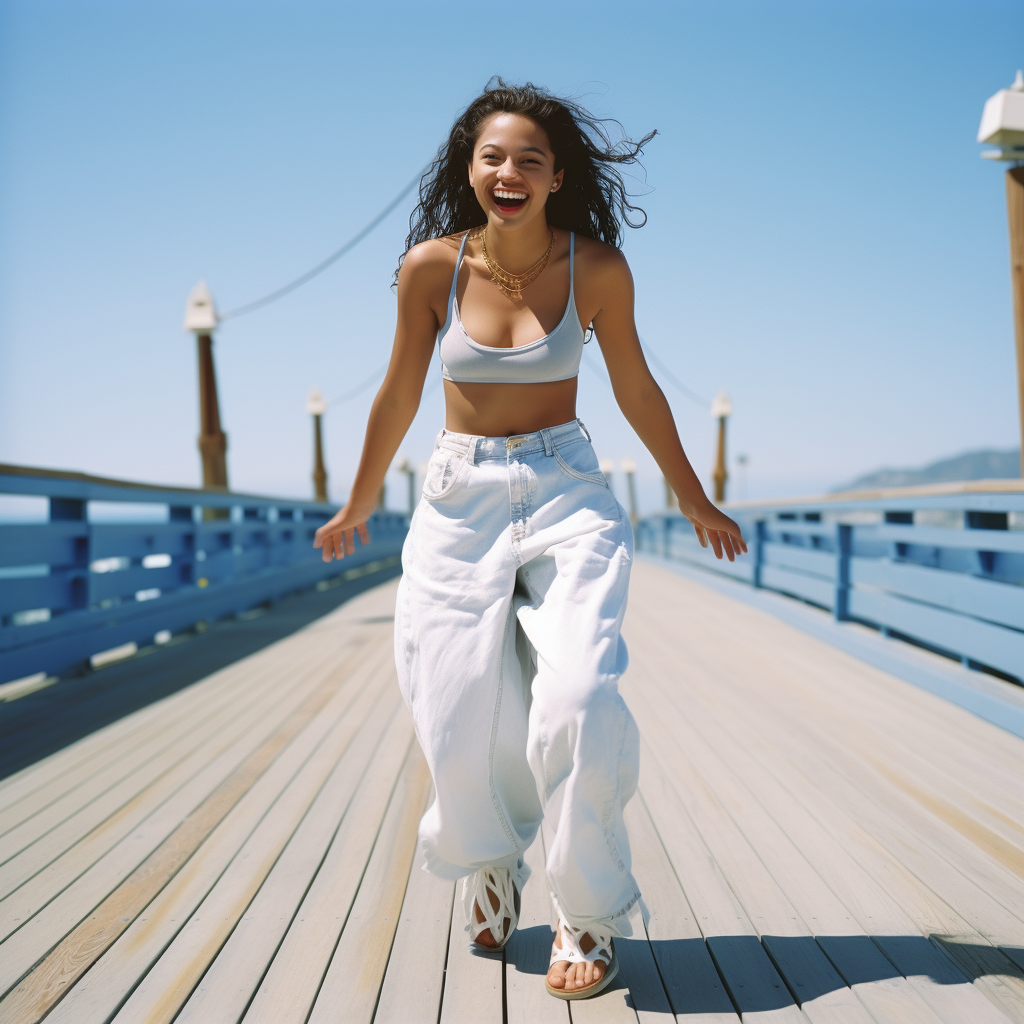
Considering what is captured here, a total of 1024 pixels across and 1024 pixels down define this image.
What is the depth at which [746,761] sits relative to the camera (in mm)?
3172

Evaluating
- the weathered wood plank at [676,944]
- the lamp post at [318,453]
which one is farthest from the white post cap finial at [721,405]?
the weathered wood plank at [676,944]

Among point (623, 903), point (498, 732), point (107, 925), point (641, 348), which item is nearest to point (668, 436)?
point (641, 348)

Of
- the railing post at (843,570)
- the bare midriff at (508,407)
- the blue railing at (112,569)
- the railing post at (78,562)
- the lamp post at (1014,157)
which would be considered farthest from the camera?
the railing post at (843,570)

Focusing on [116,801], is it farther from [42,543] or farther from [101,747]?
[42,543]

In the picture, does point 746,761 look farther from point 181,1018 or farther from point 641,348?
point 181,1018

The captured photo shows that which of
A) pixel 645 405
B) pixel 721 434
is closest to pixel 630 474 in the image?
pixel 721 434

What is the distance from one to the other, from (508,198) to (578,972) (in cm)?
142

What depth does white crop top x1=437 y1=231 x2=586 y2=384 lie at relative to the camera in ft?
5.93

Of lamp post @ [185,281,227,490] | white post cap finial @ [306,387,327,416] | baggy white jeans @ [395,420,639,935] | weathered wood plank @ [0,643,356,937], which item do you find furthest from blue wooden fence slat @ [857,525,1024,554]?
white post cap finial @ [306,387,327,416]

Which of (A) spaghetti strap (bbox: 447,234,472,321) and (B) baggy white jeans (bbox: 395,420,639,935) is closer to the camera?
(B) baggy white jeans (bbox: 395,420,639,935)

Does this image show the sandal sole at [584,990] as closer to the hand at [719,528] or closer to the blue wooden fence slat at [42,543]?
the hand at [719,528]

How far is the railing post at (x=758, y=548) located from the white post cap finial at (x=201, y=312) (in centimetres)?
550

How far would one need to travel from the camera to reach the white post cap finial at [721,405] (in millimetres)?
17953

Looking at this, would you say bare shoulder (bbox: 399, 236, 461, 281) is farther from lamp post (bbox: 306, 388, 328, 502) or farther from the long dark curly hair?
lamp post (bbox: 306, 388, 328, 502)
